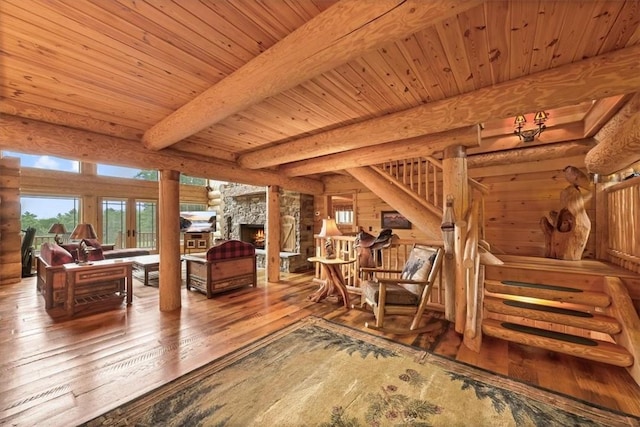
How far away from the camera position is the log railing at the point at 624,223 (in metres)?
2.57

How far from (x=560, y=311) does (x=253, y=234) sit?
275 inches

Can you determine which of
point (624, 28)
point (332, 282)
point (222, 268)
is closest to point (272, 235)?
point (222, 268)

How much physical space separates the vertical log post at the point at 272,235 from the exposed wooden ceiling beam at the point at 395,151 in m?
0.93

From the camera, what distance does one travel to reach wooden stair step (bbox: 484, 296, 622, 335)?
Result: 232 cm

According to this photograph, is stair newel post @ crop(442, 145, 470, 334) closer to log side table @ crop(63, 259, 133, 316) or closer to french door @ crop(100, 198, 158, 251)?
log side table @ crop(63, 259, 133, 316)

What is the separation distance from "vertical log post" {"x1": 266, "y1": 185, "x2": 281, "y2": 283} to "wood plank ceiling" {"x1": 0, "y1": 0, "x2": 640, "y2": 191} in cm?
237

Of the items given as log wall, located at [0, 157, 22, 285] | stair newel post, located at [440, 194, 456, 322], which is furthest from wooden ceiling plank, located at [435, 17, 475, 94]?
log wall, located at [0, 157, 22, 285]

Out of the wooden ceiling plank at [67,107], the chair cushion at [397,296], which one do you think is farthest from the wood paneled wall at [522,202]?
the wooden ceiling plank at [67,107]

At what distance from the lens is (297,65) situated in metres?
1.60

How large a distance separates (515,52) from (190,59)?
2.32 meters

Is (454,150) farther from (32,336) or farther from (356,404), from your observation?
(32,336)

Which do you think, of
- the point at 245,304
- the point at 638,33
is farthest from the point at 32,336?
the point at 638,33

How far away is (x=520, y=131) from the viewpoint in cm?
379

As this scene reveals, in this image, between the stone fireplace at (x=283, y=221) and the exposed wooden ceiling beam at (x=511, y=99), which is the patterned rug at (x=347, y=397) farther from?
the stone fireplace at (x=283, y=221)
